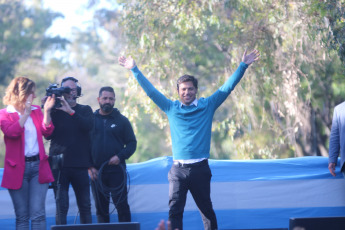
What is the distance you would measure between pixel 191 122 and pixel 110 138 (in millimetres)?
1190

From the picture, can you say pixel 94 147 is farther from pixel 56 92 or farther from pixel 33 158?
pixel 33 158

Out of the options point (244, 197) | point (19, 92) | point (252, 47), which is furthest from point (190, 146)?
point (252, 47)

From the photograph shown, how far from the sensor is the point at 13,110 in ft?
17.7

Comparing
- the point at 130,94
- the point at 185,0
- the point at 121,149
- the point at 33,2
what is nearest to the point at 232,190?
the point at 121,149

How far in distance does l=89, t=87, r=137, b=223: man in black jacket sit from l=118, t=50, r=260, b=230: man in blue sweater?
0.84m

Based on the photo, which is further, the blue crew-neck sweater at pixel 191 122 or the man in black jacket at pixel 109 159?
the man in black jacket at pixel 109 159

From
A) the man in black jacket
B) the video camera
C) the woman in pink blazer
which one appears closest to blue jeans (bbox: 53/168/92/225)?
the man in black jacket

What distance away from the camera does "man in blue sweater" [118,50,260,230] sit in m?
5.40

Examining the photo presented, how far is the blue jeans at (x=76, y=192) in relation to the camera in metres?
5.80

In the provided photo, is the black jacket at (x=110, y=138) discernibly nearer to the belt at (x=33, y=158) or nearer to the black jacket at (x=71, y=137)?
the black jacket at (x=71, y=137)

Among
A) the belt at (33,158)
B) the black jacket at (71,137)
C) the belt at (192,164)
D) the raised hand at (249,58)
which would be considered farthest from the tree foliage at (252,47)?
the belt at (33,158)

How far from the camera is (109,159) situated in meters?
6.14

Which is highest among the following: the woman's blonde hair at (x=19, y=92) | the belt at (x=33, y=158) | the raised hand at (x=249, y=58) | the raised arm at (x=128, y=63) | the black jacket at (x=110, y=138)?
the raised arm at (x=128, y=63)

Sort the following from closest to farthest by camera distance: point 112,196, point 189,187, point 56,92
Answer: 1. point 189,187
2. point 56,92
3. point 112,196
